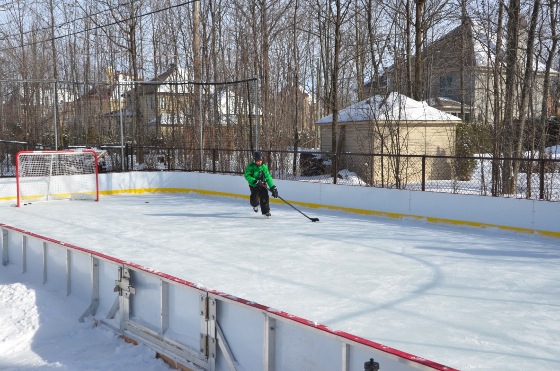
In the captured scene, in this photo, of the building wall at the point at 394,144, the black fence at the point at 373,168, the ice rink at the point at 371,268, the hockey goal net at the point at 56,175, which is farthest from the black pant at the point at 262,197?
the hockey goal net at the point at 56,175

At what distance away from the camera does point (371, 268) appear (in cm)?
719

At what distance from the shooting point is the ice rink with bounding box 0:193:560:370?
15.6 feet

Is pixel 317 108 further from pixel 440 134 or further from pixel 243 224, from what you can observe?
pixel 243 224

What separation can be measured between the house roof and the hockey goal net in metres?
8.44

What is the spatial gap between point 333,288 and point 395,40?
16417 mm

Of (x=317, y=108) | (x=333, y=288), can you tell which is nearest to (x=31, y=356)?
(x=333, y=288)

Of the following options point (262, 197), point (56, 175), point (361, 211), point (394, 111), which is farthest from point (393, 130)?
point (56, 175)

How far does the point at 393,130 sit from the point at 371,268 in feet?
35.9

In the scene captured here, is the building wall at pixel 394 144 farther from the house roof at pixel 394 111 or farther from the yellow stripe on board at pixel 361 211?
the yellow stripe on board at pixel 361 211

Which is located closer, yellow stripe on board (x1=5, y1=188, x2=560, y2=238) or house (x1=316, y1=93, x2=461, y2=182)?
yellow stripe on board (x1=5, y1=188, x2=560, y2=238)

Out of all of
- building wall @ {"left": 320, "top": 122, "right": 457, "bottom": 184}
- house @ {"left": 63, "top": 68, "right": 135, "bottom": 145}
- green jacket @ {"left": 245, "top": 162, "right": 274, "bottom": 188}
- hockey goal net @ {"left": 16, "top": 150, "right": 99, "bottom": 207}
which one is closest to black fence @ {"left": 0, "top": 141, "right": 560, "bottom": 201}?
→ building wall @ {"left": 320, "top": 122, "right": 457, "bottom": 184}

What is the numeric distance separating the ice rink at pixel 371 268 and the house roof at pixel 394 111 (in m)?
6.33

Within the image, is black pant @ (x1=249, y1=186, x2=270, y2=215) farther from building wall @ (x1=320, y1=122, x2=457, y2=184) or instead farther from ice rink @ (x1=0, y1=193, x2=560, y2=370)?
building wall @ (x1=320, y1=122, x2=457, y2=184)

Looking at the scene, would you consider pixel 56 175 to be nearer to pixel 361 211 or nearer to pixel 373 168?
pixel 361 211
